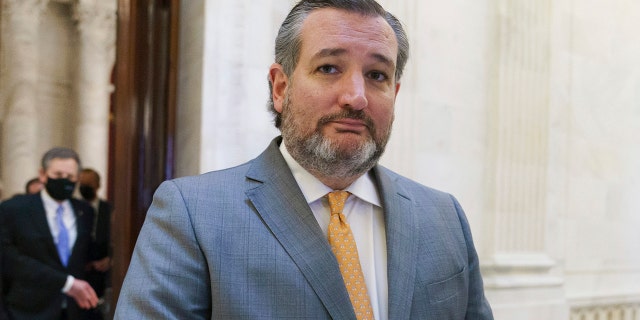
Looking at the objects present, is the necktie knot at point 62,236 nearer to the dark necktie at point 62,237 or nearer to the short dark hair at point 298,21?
the dark necktie at point 62,237

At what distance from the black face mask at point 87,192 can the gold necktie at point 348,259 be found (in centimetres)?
235

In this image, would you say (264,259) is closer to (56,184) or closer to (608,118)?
(56,184)

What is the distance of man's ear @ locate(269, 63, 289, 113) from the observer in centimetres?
181

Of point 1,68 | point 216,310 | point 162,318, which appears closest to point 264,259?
point 216,310

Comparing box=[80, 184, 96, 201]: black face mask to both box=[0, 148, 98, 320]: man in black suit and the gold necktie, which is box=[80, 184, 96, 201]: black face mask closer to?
box=[0, 148, 98, 320]: man in black suit

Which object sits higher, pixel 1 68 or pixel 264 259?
pixel 1 68

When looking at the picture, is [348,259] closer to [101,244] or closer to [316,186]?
[316,186]

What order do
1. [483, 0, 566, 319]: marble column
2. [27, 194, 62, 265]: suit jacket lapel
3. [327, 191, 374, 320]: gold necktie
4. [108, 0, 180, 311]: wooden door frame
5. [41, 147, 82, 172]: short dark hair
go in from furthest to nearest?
[483, 0, 566, 319]: marble column → [41, 147, 82, 172]: short dark hair → [27, 194, 62, 265]: suit jacket lapel → [108, 0, 180, 311]: wooden door frame → [327, 191, 374, 320]: gold necktie

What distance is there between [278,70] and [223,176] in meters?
0.36

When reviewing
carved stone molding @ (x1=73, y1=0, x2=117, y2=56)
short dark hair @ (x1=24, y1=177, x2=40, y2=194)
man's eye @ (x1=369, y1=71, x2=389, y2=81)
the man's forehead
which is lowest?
short dark hair @ (x1=24, y1=177, x2=40, y2=194)

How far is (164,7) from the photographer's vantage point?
3.50m

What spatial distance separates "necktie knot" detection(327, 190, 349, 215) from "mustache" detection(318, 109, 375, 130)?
0.63 ft

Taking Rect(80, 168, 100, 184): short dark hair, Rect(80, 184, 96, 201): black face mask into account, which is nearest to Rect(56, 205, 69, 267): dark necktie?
Rect(80, 184, 96, 201): black face mask

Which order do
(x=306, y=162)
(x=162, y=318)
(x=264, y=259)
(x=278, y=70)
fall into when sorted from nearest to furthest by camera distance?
(x=162, y=318), (x=264, y=259), (x=306, y=162), (x=278, y=70)
